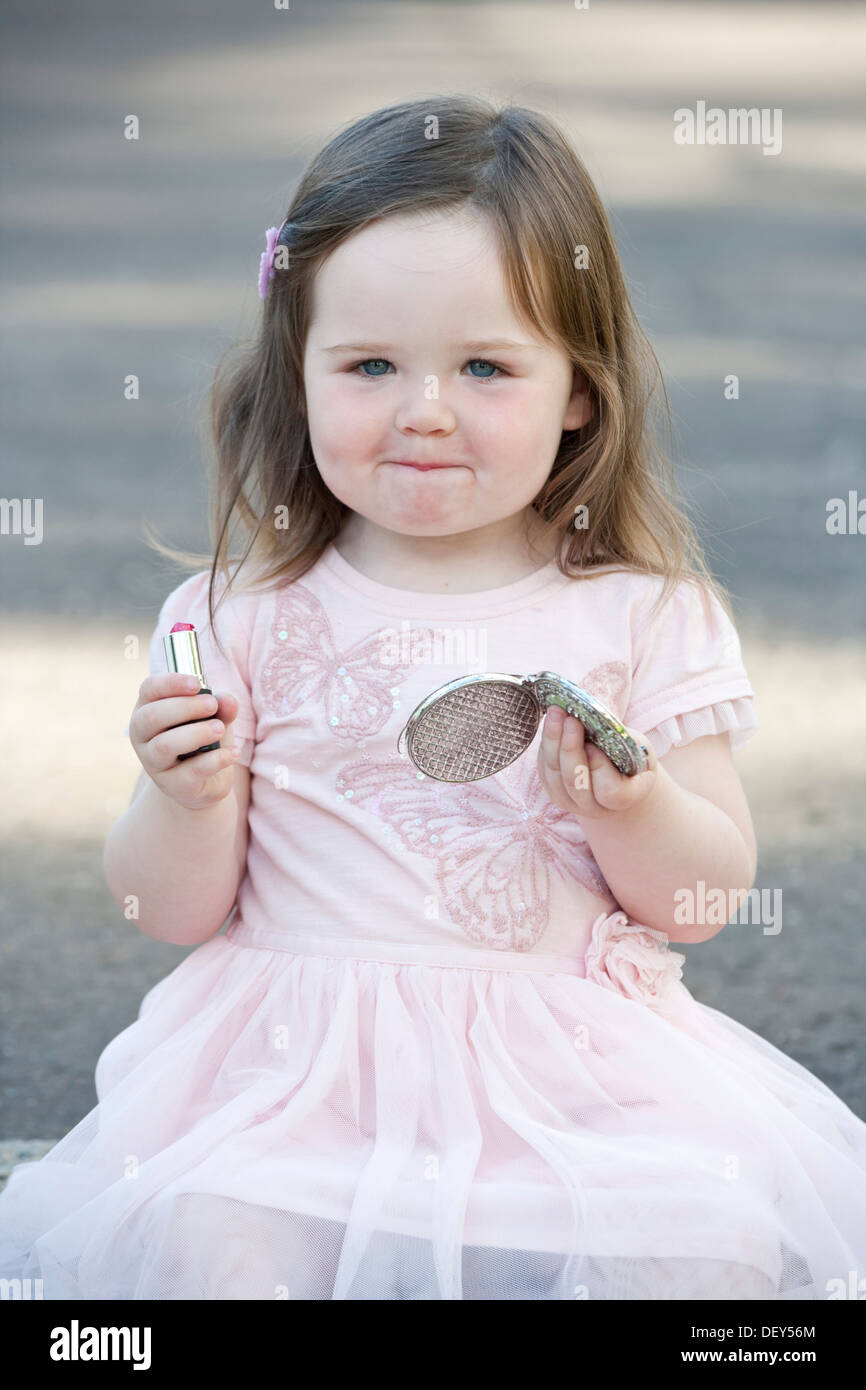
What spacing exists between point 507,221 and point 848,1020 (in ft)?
4.38

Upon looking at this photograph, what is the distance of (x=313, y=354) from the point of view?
152cm

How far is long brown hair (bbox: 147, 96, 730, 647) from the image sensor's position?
149 centimetres

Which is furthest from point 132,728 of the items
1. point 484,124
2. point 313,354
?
point 484,124

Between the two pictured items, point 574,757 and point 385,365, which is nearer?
point 574,757

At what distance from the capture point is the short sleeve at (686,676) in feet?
5.05

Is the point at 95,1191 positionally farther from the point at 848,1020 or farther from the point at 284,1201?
the point at 848,1020

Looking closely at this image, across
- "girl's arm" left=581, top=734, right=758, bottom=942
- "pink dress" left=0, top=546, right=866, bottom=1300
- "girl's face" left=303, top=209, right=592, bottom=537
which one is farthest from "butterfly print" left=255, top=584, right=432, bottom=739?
"girl's arm" left=581, top=734, right=758, bottom=942

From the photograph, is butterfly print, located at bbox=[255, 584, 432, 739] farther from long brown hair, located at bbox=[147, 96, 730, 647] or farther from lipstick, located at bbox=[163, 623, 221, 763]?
lipstick, located at bbox=[163, 623, 221, 763]

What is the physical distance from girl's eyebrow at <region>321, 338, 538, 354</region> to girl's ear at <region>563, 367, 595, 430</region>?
0.13 metres

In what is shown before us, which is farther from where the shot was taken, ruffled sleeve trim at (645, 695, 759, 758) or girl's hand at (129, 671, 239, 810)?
ruffled sleeve trim at (645, 695, 759, 758)

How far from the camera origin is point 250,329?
5.97ft

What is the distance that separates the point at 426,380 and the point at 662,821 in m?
0.43

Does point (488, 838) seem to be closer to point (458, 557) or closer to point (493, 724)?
point (493, 724)

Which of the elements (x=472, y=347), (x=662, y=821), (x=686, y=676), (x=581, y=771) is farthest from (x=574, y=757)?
(x=472, y=347)
